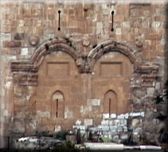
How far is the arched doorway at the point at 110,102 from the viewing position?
21.8 metres

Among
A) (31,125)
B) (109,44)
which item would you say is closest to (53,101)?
(31,125)

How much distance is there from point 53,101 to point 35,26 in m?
2.17

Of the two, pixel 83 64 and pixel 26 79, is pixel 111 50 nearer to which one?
pixel 83 64

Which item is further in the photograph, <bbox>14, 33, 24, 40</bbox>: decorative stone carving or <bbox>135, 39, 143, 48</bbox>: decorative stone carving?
<bbox>135, 39, 143, 48</bbox>: decorative stone carving

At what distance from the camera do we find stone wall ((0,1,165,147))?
21.6m

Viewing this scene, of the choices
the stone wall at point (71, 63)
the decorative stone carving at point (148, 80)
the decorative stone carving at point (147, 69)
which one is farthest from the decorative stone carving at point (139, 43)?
the decorative stone carving at point (148, 80)

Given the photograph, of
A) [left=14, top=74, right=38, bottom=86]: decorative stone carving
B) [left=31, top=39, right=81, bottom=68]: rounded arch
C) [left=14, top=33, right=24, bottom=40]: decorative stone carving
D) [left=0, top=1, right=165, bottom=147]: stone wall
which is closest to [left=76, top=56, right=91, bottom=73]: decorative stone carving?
[left=0, top=1, right=165, bottom=147]: stone wall

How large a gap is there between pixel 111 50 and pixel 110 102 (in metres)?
1.47

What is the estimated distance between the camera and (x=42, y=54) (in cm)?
2159

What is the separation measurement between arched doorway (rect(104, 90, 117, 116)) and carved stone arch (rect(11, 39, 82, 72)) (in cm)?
139

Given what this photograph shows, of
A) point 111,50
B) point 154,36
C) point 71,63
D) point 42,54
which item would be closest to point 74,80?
point 71,63

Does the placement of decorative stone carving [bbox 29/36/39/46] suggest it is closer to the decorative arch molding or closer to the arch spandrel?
the decorative arch molding

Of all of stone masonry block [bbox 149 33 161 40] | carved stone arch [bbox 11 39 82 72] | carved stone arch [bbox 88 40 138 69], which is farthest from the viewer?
stone masonry block [bbox 149 33 161 40]

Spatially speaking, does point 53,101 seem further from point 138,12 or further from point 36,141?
point 138,12
